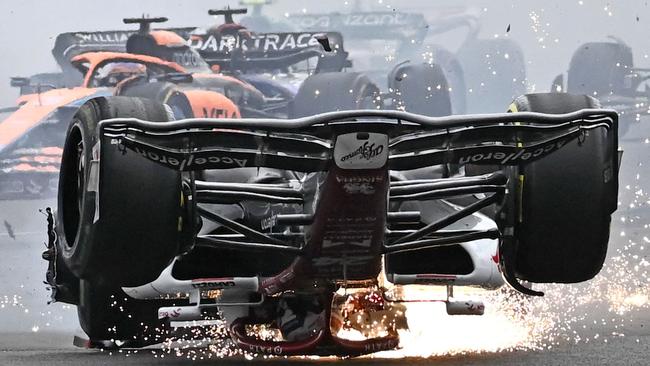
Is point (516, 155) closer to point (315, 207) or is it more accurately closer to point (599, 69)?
point (315, 207)

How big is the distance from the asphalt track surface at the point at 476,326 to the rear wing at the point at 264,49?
2624 millimetres

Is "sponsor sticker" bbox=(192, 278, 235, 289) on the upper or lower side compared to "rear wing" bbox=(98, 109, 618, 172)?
lower

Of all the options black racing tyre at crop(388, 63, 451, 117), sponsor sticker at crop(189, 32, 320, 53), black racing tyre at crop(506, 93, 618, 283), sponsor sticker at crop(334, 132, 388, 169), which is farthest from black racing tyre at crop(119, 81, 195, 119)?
sponsor sticker at crop(334, 132, 388, 169)

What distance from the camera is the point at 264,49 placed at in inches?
693

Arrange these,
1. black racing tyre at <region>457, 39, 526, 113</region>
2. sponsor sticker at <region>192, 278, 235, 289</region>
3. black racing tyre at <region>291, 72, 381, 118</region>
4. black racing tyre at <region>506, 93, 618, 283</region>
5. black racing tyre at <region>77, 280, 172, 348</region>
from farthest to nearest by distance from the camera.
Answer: black racing tyre at <region>457, 39, 526, 113</region>, black racing tyre at <region>291, 72, 381, 118</region>, black racing tyre at <region>77, 280, 172, 348</region>, sponsor sticker at <region>192, 278, 235, 289</region>, black racing tyre at <region>506, 93, 618, 283</region>

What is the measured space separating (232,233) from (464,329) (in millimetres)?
2116

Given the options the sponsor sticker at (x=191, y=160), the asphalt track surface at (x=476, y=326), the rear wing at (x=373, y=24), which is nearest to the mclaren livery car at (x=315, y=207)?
the sponsor sticker at (x=191, y=160)

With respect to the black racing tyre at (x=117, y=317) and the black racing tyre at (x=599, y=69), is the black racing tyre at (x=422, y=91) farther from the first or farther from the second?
the black racing tyre at (x=117, y=317)

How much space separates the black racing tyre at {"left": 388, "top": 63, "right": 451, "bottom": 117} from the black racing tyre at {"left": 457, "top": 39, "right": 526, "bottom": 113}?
18.7 feet

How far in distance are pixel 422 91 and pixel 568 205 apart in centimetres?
798

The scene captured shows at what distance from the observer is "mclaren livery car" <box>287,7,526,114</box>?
19.3m

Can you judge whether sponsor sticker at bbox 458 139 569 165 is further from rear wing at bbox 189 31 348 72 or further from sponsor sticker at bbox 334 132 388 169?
rear wing at bbox 189 31 348 72

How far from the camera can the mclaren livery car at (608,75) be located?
55.8 feet

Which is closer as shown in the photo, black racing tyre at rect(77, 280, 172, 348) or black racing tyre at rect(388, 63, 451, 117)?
black racing tyre at rect(77, 280, 172, 348)
